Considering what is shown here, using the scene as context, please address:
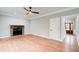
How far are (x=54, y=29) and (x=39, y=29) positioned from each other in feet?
8.12

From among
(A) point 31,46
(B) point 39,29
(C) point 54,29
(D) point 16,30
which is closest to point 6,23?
(D) point 16,30

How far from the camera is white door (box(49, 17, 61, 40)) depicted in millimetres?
5691

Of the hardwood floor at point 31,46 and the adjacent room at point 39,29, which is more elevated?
the adjacent room at point 39,29

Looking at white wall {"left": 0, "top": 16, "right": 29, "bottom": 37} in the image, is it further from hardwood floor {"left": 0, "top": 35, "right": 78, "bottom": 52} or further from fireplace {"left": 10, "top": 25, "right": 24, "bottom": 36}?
hardwood floor {"left": 0, "top": 35, "right": 78, "bottom": 52}

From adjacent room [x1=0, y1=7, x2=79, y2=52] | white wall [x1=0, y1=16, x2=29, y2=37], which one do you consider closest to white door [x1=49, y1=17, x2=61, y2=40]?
adjacent room [x1=0, y1=7, x2=79, y2=52]

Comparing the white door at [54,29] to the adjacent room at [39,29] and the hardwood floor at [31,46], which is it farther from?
the hardwood floor at [31,46]

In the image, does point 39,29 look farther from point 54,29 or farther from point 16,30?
point 16,30

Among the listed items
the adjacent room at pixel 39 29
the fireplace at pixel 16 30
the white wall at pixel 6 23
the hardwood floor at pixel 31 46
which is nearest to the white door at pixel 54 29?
the adjacent room at pixel 39 29

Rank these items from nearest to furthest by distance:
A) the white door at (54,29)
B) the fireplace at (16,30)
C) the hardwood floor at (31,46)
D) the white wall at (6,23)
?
1. the hardwood floor at (31,46)
2. the white door at (54,29)
3. the white wall at (6,23)
4. the fireplace at (16,30)

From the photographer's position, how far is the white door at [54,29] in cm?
569

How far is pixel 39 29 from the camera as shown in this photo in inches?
320
